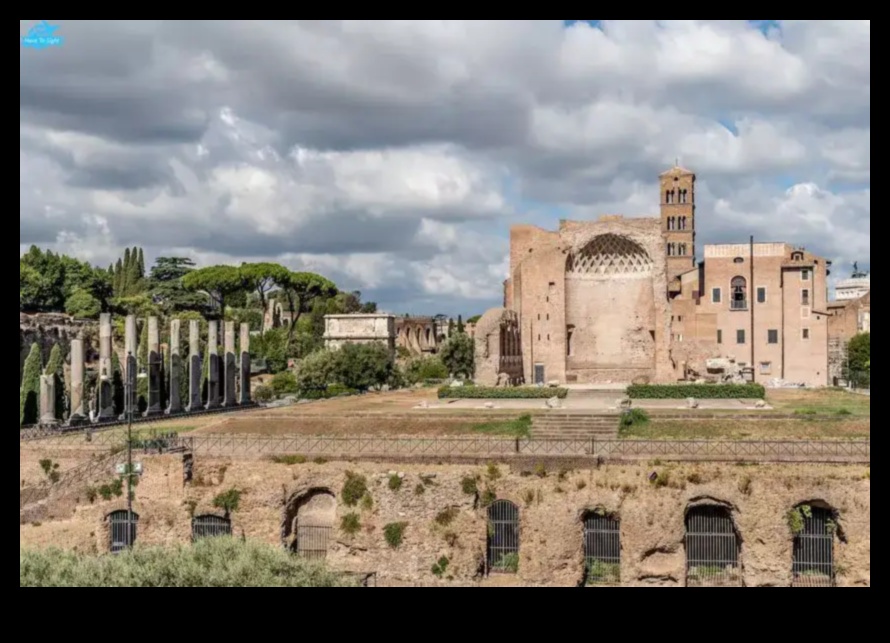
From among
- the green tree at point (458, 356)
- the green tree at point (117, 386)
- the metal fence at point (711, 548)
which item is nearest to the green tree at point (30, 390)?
the green tree at point (117, 386)

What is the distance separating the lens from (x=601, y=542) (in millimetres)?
25703

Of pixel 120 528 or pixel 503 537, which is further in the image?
pixel 120 528


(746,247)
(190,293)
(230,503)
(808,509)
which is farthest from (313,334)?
(808,509)

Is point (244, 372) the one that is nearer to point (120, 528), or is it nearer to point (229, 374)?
point (229, 374)

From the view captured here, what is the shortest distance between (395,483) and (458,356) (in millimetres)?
41279

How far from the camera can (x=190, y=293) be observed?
275ft

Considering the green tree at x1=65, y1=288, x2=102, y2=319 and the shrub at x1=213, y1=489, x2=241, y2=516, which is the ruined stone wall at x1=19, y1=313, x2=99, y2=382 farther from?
the shrub at x1=213, y1=489, x2=241, y2=516

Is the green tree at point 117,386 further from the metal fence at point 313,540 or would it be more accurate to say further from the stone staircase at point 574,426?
the stone staircase at point 574,426

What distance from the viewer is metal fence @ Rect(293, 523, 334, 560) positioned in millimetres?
26969

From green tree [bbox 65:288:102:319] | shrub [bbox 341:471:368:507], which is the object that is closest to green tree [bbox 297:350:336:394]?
green tree [bbox 65:288:102:319]

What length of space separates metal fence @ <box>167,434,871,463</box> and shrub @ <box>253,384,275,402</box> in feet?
86.1

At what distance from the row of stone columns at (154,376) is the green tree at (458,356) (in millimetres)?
17797

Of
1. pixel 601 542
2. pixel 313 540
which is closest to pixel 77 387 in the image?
pixel 313 540
